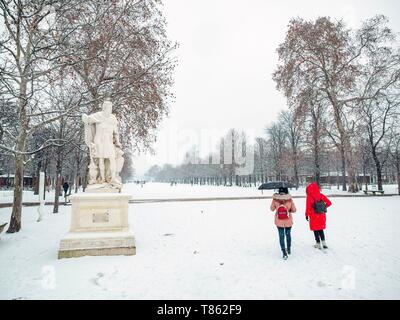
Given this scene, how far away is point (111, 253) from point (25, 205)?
55.3 feet

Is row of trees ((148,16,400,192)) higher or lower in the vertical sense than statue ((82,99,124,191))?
higher

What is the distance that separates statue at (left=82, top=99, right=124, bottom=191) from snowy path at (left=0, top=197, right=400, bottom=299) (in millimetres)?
2118

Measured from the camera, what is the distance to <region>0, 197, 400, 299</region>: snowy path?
14.9 ft

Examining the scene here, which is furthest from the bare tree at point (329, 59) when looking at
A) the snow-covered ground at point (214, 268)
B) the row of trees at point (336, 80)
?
the snow-covered ground at point (214, 268)

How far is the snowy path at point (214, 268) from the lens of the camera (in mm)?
4555

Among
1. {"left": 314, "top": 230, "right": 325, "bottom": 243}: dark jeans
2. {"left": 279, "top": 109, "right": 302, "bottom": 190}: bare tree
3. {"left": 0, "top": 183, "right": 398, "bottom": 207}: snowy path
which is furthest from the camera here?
{"left": 279, "top": 109, "right": 302, "bottom": 190}: bare tree

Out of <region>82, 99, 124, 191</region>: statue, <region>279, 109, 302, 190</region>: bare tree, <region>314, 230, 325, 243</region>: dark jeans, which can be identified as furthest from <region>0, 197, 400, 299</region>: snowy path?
<region>279, 109, 302, 190</region>: bare tree

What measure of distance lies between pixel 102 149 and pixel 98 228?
7.31 ft

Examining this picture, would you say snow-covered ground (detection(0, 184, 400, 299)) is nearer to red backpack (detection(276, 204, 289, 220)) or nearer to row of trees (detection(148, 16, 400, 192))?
red backpack (detection(276, 204, 289, 220))

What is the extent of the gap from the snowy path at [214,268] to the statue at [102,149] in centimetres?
212

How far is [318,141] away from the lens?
29.7m

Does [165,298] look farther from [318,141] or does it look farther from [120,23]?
[318,141]

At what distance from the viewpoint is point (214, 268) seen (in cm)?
581
